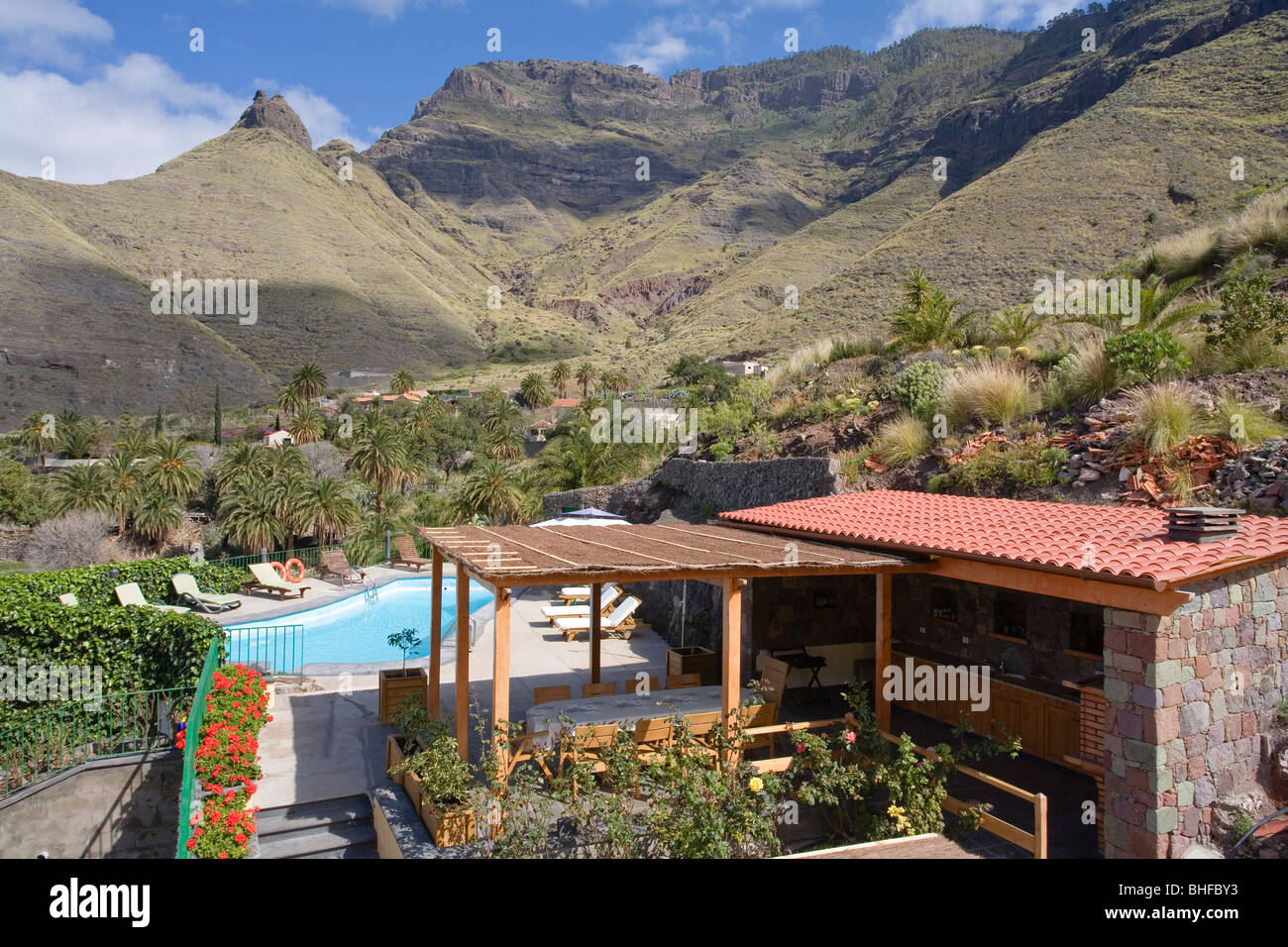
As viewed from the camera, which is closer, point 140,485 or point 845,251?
point 140,485

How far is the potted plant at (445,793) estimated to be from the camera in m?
5.94

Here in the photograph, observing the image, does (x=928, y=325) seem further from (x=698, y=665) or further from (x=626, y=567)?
(x=626, y=567)

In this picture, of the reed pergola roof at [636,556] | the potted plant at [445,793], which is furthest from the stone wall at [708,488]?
the potted plant at [445,793]

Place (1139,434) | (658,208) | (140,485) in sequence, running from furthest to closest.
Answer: (658,208) → (140,485) → (1139,434)

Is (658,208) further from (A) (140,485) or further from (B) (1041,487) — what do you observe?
(B) (1041,487)

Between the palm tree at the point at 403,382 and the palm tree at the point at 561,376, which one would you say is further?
the palm tree at the point at 403,382

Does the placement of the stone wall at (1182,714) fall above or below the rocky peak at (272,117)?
below

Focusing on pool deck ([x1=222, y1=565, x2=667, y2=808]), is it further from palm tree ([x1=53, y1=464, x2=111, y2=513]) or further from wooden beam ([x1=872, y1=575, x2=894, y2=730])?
palm tree ([x1=53, y1=464, x2=111, y2=513])

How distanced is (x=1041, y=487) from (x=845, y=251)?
2580 inches

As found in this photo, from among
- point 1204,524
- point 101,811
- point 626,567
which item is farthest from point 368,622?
point 1204,524

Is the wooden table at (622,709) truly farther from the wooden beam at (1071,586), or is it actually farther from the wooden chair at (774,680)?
the wooden beam at (1071,586)

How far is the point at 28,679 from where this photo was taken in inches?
380

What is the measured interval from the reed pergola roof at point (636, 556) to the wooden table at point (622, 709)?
1.25 meters
